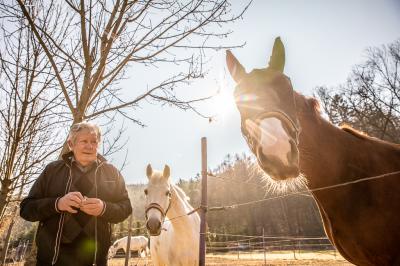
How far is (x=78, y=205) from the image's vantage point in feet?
6.76

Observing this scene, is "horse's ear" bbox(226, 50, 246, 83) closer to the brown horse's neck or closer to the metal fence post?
the brown horse's neck

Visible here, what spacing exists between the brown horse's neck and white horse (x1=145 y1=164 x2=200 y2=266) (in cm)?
292

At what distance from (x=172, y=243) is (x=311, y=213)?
4375cm

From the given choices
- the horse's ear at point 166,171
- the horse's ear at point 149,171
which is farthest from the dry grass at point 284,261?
the horse's ear at point 166,171

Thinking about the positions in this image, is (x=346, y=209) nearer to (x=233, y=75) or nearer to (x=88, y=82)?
(x=233, y=75)

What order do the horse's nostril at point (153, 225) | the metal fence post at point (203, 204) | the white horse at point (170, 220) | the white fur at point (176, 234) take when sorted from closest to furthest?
the metal fence post at point (203, 204) → the horse's nostril at point (153, 225) → the white horse at point (170, 220) → the white fur at point (176, 234)

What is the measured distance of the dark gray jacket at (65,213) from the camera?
2.14 m

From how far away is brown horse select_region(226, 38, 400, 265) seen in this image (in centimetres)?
181

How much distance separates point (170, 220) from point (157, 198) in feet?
1.85

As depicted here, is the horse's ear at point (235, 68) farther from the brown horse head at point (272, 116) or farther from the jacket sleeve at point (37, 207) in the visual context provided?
the jacket sleeve at point (37, 207)

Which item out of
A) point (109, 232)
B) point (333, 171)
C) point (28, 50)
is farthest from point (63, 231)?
point (28, 50)

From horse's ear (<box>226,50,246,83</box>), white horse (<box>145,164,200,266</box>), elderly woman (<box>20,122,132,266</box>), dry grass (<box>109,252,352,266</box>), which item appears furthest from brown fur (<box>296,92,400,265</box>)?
dry grass (<box>109,252,352,266</box>)

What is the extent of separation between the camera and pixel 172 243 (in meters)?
4.91

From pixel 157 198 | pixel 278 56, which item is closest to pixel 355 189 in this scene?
pixel 278 56
